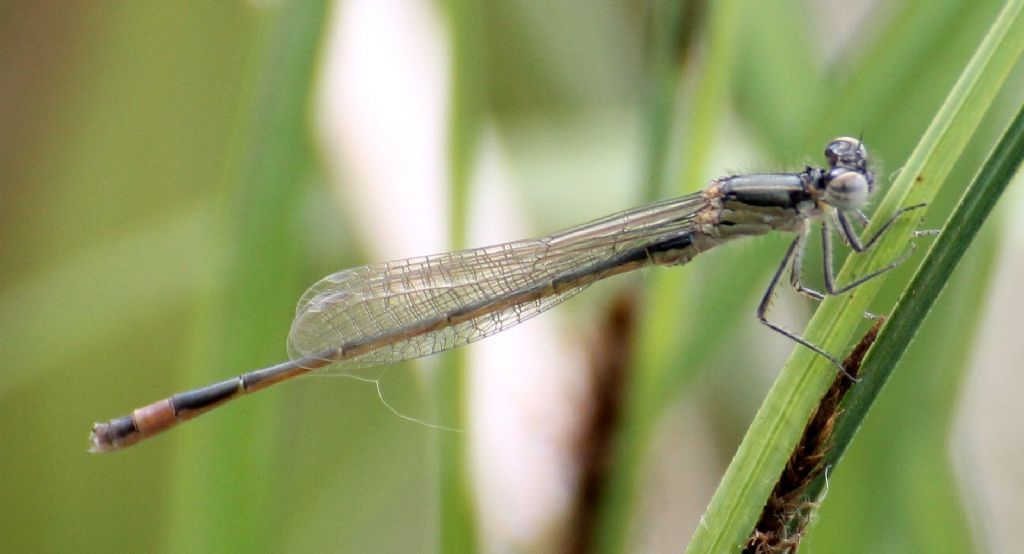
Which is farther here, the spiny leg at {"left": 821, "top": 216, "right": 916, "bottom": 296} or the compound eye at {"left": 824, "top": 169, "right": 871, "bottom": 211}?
the compound eye at {"left": 824, "top": 169, "right": 871, "bottom": 211}

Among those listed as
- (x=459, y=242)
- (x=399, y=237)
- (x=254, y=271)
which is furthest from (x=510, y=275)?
(x=254, y=271)

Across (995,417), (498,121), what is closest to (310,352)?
(498,121)

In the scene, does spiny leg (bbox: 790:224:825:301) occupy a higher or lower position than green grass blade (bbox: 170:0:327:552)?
higher

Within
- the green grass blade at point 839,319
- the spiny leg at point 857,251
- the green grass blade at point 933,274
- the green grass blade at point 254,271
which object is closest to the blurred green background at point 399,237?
the green grass blade at point 254,271

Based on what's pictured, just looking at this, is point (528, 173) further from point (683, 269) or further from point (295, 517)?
point (295, 517)

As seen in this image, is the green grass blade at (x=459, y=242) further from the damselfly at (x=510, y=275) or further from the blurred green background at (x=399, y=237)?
the damselfly at (x=510, y=275)

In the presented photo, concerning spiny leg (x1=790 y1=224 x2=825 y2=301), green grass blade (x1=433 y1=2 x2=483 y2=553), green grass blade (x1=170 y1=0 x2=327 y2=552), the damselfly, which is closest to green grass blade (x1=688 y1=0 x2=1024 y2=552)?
the damselfly

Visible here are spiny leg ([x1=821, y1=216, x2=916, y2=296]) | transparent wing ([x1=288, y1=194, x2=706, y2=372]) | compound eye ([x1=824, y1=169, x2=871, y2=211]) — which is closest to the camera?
spiny leg ([x1=821, y1=216, x2=916, y2=296])

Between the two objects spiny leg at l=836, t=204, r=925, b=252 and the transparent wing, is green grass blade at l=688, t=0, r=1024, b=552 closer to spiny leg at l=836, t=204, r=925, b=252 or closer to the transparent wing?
spiny leg at l=836, t=204, r=925, b=252
